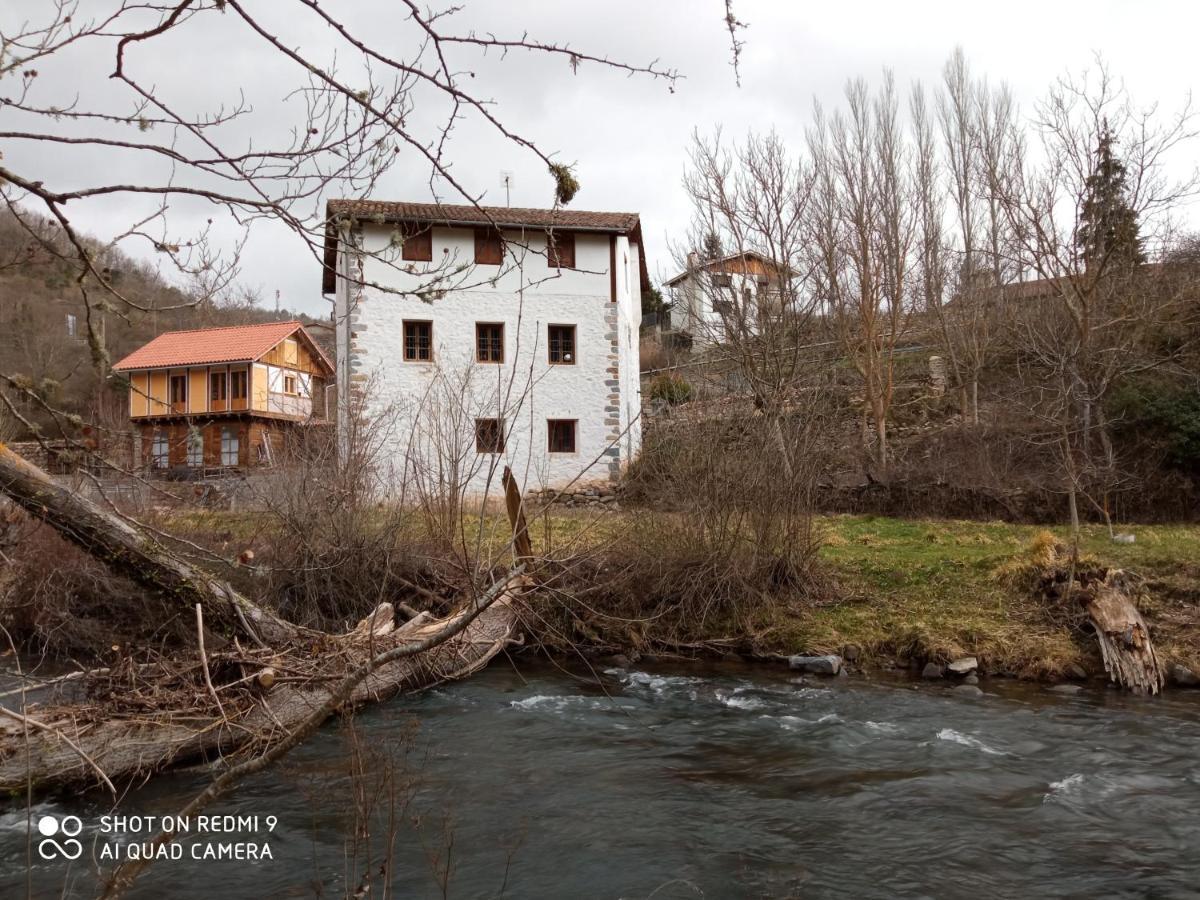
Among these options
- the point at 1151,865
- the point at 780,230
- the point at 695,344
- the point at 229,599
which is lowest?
the point at 1151,865

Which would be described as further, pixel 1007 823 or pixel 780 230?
pixel 780 230

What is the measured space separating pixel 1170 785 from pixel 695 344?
47.6 ft

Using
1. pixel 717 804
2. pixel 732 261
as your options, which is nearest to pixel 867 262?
pixel 732 261

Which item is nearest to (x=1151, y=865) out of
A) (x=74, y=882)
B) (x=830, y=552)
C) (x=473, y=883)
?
(x=473, y=883)

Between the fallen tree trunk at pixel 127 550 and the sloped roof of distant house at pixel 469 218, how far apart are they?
2.07 m

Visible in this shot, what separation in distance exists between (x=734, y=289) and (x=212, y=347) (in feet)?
82.7

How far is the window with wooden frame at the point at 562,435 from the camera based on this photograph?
2408cm

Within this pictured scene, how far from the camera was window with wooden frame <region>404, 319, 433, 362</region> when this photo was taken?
933 inches

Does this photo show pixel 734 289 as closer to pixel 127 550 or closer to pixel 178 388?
pixel 127 550

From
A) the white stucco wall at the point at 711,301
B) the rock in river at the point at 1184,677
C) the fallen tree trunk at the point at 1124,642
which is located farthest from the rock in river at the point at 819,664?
the white stucco wall at the point at 711,301

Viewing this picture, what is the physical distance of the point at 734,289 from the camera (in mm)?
17516

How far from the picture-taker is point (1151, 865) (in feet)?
17.0

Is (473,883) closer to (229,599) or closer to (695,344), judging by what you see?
(229,599)

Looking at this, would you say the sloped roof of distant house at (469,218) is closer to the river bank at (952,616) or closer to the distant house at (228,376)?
the river bank at (952,616)
